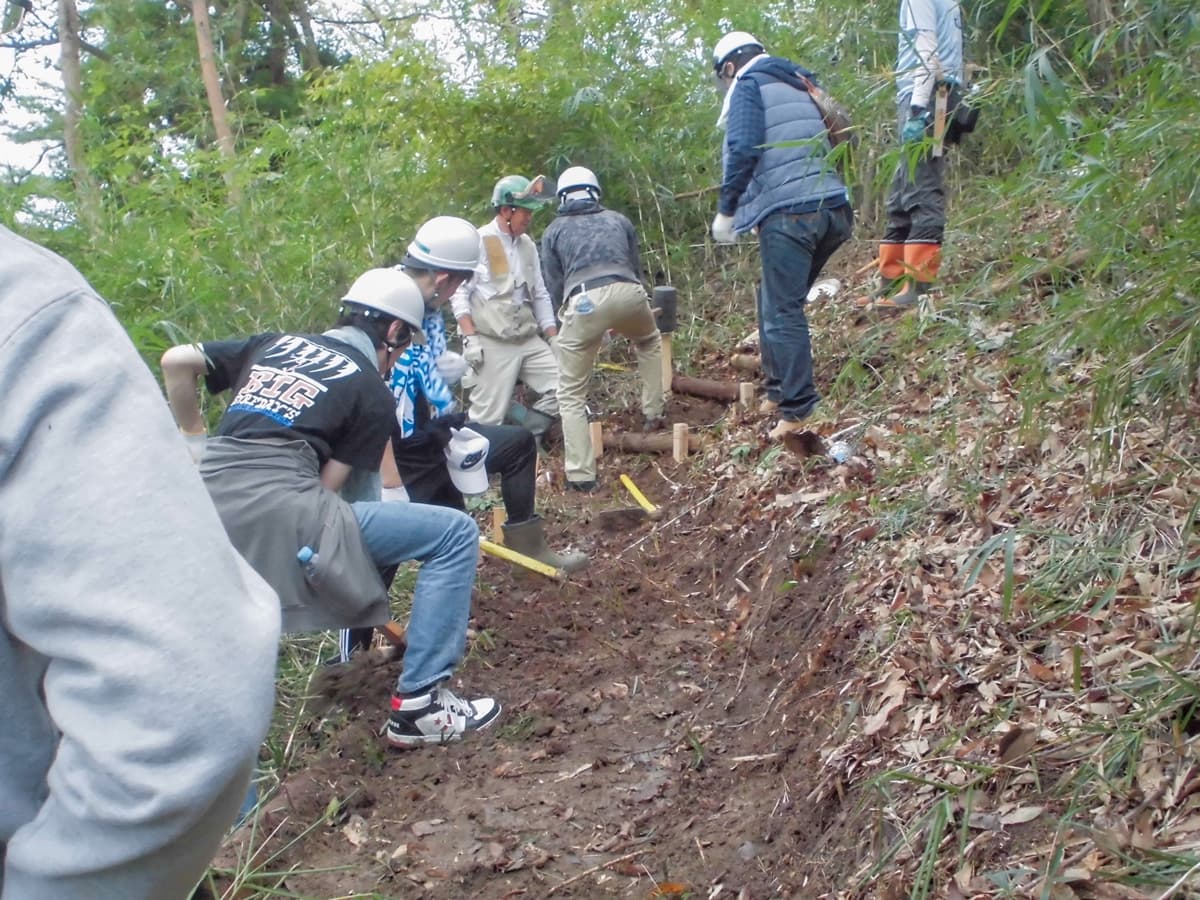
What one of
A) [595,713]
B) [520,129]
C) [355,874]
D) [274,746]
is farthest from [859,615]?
[520,129]

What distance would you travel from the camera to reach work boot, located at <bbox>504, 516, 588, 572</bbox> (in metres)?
6.20

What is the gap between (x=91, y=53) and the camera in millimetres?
16172

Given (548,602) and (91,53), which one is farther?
(91,53)

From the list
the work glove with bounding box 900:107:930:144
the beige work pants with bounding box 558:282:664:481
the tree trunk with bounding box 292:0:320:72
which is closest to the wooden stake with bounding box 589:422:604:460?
the beige work pants with bounding box 558:282:664:481

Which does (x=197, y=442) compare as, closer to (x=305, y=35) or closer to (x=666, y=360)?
(x=666, y=360)

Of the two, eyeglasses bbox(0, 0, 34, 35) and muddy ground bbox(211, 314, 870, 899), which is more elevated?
eyeglasses bbox(0, 0, 34, 35)

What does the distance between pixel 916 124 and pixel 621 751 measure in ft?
11.1

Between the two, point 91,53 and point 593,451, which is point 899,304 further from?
point 91,53

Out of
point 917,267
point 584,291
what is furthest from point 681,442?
point 917,267

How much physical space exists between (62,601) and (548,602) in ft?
16.4

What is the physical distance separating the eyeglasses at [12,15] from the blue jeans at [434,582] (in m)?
16.0

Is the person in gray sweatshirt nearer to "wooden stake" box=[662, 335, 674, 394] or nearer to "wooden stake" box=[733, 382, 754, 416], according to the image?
"wooden stake" box=[662, 335, 674, 394]

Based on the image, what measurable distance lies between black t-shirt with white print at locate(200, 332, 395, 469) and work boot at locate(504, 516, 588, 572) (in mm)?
2054

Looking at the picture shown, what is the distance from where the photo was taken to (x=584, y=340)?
7.58 m
